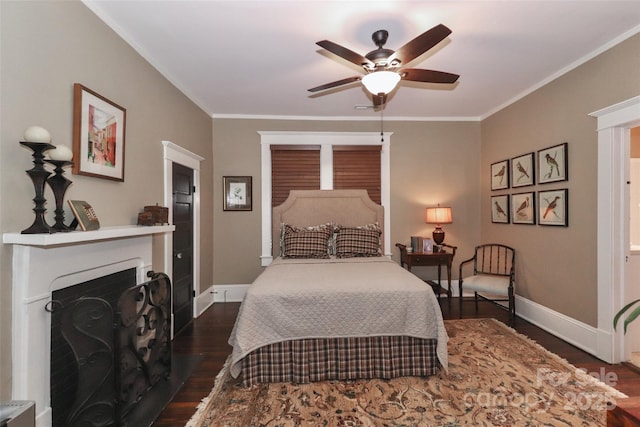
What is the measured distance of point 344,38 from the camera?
259 centimetres

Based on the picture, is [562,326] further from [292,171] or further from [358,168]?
[292,171]

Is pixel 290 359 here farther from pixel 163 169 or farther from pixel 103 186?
pixel 163 169

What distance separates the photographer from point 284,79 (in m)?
3.35

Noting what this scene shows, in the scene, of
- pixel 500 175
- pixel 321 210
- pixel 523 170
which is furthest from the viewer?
pixel 321 210

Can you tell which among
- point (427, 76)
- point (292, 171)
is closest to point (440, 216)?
point (292, 171)

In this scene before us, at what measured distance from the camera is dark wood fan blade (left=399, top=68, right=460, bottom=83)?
2.39 meters

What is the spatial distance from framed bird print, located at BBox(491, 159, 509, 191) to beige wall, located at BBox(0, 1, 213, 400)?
4.19m

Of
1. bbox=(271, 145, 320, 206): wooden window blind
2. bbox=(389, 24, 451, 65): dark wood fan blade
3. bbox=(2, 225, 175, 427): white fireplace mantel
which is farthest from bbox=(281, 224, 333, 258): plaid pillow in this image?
bbox=(389, 24, 451, 65): dark wood fan blade

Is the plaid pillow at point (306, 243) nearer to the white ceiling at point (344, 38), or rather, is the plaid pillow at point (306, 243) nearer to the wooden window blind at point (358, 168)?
the wooden window blind at point (358, 168)

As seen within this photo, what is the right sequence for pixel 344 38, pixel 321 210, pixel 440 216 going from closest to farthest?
pixel 344 38 → pixel 440 216 → pixel 321 210

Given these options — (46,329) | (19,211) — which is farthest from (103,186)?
(46,329)

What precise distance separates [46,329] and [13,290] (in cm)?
30

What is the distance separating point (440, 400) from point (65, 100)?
314 centimetres

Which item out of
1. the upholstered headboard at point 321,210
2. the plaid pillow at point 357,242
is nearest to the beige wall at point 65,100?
the upholstered headboard at point 321,210
